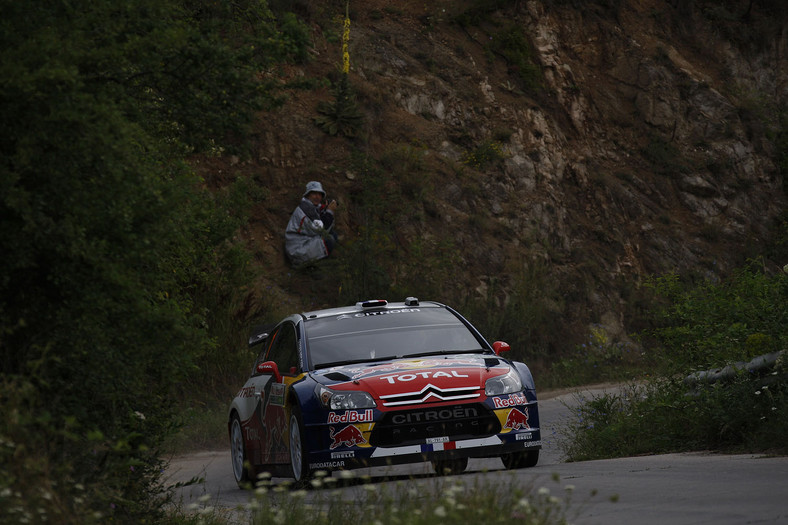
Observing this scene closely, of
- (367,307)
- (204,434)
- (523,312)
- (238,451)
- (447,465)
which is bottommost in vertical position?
(523,312)

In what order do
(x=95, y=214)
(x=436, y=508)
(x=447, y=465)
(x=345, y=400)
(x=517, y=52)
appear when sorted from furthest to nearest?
(x=517, y=52), (x=447, y=465), (x=345, y=400), (x=95, y=214), (x=436, y=508)

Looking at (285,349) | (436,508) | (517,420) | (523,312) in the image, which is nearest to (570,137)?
(523,312)

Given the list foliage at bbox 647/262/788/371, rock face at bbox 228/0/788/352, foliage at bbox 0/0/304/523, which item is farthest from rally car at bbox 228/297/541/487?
rock face at bbox 228/0/788/352

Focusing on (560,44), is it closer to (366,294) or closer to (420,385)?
(366,294)

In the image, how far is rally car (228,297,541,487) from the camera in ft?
32.9

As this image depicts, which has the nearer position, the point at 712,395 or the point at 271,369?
the point at 712,395

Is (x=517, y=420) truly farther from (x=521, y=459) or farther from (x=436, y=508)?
(x=436, y=508)

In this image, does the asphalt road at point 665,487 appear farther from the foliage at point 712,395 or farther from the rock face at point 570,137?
the rock face at point 570,137

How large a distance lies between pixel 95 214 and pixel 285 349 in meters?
5.69

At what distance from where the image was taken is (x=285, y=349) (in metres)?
12.3

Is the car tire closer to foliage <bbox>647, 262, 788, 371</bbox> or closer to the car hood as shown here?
the car hood

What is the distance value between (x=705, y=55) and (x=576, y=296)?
14017mm

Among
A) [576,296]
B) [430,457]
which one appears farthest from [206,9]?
[576,296]

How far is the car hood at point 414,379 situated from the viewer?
10.1 metres
